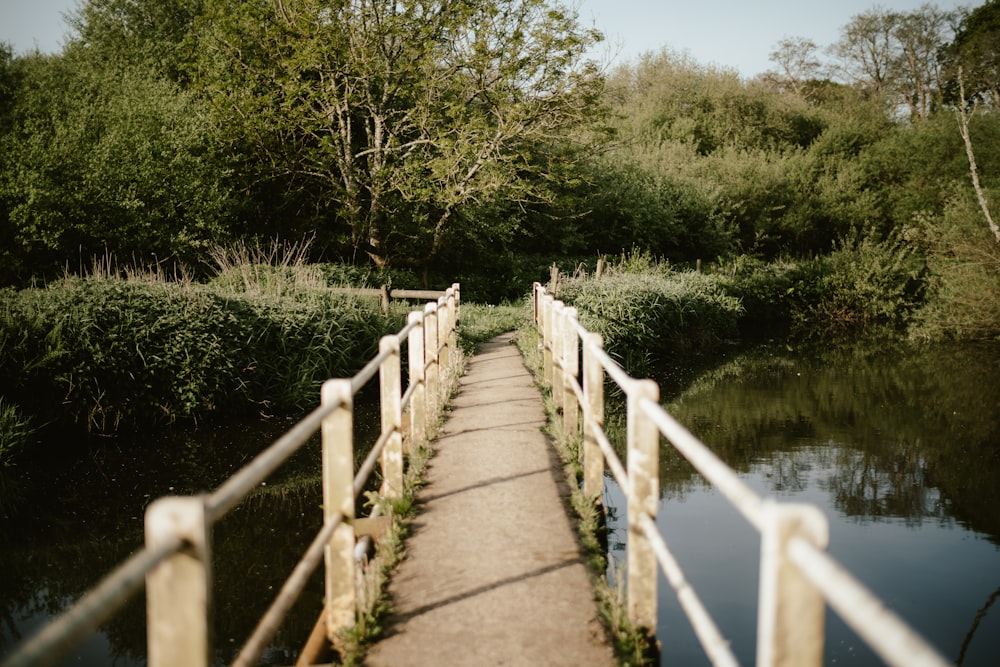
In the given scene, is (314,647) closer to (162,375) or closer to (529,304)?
(162,375)

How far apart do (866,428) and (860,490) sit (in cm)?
332

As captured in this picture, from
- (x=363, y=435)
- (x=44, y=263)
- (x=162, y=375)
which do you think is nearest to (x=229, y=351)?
(x=162, y=375)

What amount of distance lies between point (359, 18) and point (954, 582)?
18962 mm

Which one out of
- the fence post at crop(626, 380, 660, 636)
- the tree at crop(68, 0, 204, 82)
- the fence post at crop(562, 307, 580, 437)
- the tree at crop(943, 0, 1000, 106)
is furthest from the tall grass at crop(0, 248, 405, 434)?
the tree at crop(943, 0, 1000, 106)

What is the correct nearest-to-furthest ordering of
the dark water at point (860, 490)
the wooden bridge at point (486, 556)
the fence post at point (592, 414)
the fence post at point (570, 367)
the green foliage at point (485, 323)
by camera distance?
the wooden bridge at point (486, 556) → the fence post at point (592, 414) → the dark water at point (860, 490) → the fence post at point (570, 367) → the green foliage at point (485, 323)

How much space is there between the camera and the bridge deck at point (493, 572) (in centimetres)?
353

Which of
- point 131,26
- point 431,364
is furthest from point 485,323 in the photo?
point 131,26

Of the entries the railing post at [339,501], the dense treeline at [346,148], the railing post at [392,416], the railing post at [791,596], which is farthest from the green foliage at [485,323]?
the railing post at [791,596]

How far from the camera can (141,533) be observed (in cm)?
723

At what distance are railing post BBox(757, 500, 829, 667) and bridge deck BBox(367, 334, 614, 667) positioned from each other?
1786 millimetres

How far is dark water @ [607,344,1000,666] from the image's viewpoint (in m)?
5.82

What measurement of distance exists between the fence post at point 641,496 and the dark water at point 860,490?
1582mm

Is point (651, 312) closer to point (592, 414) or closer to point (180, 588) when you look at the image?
point (592, 414)

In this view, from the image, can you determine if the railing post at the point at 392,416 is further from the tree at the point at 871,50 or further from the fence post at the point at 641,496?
the tree at the point at 871,50
